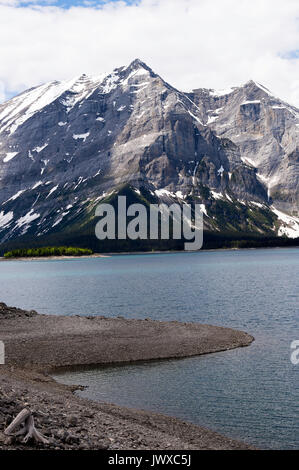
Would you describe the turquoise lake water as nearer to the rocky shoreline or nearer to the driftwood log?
the rocky shoreline

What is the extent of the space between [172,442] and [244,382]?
1456 centimetres

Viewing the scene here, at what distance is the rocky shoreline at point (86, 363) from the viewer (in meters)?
26.2

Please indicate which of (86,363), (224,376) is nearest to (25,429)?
(224,376)

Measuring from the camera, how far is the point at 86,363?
1945 inches

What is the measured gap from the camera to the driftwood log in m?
23.5

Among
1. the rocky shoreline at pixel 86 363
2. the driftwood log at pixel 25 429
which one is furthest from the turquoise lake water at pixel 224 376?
the driftwood log at pixel 25 429

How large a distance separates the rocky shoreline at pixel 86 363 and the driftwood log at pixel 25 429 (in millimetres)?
314

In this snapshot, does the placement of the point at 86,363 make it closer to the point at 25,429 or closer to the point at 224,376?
the point at 224,376

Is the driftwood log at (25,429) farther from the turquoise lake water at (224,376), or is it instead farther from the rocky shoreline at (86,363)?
the turquoise lake water at (224,376)

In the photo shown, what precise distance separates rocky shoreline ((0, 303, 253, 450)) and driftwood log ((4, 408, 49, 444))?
31cm

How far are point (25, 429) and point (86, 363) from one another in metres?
25.6

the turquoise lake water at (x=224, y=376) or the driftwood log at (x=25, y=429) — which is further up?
the driftwood log at (x=25, y=429)
